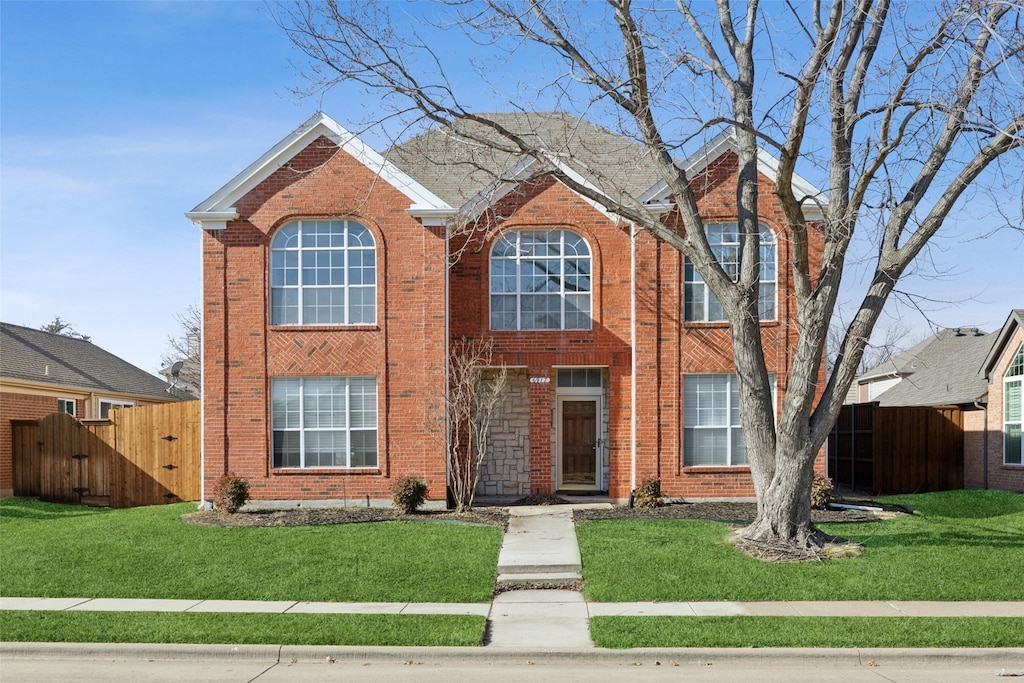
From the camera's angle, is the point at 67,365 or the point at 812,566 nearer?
the point at 812,566

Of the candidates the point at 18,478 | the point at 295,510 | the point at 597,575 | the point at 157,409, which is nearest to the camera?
the point at 597,575

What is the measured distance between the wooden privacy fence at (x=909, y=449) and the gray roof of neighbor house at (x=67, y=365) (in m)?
21.4

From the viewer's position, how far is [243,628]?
1004 centimetres

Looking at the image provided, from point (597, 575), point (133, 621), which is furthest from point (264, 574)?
point (597, 575)

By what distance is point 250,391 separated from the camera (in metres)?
18.7

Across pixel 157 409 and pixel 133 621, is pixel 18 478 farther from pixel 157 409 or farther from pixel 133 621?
pixel 133 621

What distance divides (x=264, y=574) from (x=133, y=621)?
2.42 m

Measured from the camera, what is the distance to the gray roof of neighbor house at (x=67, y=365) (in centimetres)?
2516

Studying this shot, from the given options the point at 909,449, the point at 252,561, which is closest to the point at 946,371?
the point at 909,449

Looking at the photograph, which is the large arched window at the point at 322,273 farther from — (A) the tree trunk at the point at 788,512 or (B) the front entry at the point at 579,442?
(A) the tree trunk at the point at 788,512

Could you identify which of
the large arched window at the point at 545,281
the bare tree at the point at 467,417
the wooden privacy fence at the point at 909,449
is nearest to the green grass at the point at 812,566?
the bare tree at the point at 467,417

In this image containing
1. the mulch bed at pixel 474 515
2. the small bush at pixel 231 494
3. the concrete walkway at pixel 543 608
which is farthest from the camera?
the small bush at pixel 231 494

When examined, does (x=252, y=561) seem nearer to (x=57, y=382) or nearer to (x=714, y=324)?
(x=714, y=324)

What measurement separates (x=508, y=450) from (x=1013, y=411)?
12493mm
